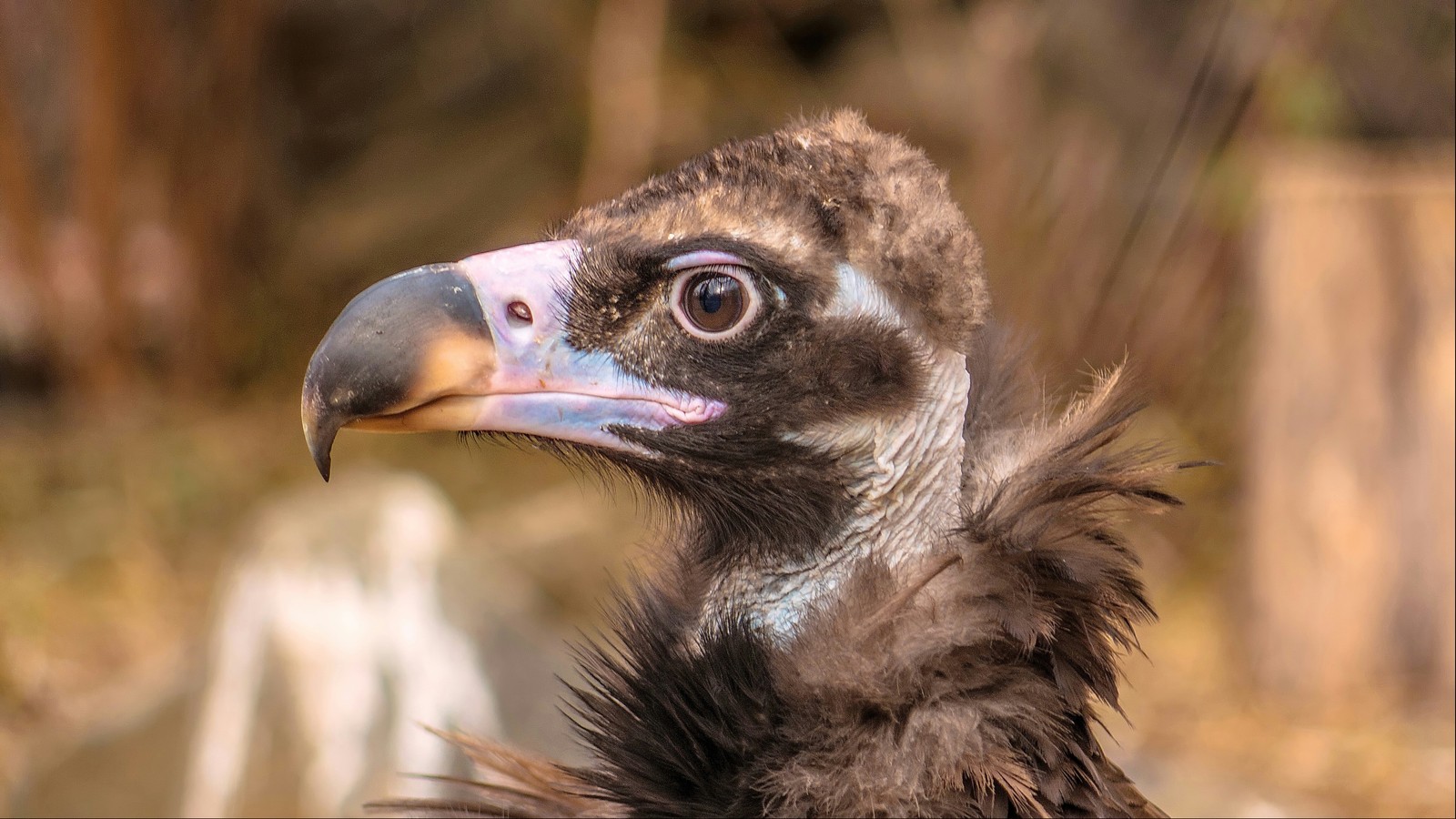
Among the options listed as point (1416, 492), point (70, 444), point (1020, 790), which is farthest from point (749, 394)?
point (70, 444)

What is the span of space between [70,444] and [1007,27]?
485cm

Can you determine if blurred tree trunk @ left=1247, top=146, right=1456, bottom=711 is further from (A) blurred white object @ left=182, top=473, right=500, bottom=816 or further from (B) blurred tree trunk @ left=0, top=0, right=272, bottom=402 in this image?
(B) blurred tree trunk @ left=0, top=0, right=272, bottom=402

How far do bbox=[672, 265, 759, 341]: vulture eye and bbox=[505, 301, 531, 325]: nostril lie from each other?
0.67 feet

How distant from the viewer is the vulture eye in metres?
1.95

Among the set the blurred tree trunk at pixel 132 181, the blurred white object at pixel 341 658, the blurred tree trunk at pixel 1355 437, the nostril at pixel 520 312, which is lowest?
the nostril at pixel 520 312

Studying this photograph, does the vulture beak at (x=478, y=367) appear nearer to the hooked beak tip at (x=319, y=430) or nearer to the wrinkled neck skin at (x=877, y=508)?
the hooked beak tip at (x=319, y=430)

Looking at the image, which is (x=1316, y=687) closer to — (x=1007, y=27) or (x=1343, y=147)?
(x=1343, y=147)

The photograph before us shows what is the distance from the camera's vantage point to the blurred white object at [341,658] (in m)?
3.50

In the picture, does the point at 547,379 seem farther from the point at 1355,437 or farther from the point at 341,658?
the point at 1355,437

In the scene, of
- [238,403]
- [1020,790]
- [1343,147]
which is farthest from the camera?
[238,403]

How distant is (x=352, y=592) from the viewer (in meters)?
3.85

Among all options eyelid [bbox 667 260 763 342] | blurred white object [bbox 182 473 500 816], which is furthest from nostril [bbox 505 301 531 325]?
blurred white object [bbox 182 473 500 816]

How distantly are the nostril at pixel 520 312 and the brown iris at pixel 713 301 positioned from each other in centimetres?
21

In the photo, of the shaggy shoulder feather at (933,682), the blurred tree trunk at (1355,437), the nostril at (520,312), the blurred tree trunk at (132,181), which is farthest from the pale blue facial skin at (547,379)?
the blurred tree trunk at (132,181)
